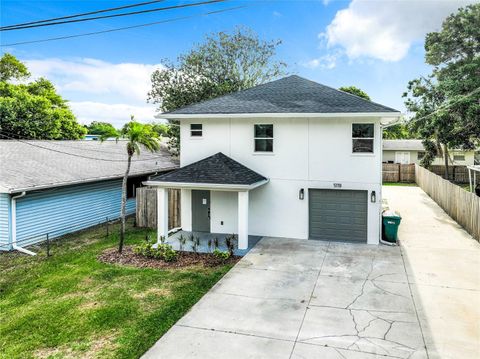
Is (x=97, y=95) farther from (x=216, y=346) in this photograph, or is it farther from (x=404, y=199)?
(x=216, y=346)

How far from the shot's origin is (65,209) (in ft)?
49.3

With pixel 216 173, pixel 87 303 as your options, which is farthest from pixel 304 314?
pixel 216 173

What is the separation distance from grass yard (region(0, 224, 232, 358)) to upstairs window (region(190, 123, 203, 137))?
5960mm

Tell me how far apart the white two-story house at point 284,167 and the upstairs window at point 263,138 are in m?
0.04

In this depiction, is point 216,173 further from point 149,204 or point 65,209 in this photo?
point 65,209

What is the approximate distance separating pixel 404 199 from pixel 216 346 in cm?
2097

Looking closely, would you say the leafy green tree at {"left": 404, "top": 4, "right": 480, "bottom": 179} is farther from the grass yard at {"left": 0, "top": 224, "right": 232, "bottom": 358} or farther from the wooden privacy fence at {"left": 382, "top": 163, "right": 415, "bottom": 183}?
the grass yard at {"left": 0, "top": 224, "right": 232, "bottom": 358}

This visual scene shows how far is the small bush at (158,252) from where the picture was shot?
455 inches

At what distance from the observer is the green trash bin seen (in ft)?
42.7

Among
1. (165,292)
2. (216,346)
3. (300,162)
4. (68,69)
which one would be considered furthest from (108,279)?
(68,69)

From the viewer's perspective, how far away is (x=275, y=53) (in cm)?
3641

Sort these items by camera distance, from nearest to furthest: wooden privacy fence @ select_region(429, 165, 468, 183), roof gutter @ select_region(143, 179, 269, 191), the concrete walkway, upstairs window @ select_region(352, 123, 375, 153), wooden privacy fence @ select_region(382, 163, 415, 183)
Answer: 1. the concrete walkway
2. roof gutter @ select_region(143, 179, 269, 191)
3. upstairs window @ select_region(352, 123, 375, 153)
4. wooden privacy fence @ select_region(429, 165, 468, 183)
5. wooden privacy fence @ select_region(382, 163, 415, 183)

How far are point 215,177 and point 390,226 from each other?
6.71m

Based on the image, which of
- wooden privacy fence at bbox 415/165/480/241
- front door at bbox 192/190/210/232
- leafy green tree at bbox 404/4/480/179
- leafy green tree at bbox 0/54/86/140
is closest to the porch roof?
front door at bbox 192/190/210/232
